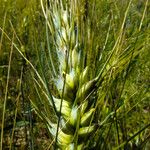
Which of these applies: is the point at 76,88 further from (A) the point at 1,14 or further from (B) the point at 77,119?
(A) the point at 1,14

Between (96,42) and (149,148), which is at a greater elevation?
(96,42)

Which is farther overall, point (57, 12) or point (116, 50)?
point (57, 12)

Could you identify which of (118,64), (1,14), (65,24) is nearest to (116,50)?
(118,64)

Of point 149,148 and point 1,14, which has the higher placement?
point 149,148

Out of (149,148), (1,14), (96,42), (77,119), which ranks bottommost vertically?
(1,14)

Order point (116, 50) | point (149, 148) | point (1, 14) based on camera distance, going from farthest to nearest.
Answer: point (1, 14) → point (149, 148) → point (116, 50)

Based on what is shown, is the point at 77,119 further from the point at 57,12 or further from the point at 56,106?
the point at 57,12

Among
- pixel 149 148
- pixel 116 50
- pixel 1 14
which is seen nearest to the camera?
pixel 116 50

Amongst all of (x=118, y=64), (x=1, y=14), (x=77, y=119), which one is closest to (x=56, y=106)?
(x=77, y=119)
